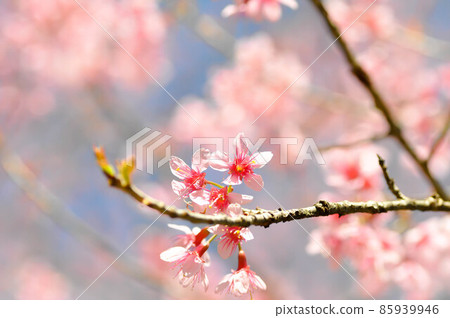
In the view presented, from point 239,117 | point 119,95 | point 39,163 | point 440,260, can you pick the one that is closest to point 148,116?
point 119,95

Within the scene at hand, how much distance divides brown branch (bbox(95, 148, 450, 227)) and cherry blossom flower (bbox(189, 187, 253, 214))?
5 centimetres

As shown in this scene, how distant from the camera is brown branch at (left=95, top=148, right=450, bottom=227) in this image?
64 centimetres

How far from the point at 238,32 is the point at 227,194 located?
2.53 metres

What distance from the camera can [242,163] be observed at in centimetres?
91

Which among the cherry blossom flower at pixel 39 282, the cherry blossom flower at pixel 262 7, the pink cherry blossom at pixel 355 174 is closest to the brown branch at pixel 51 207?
the pink cherry blossom at pixel 355 174

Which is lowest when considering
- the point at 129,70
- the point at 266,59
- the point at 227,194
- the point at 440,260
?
the point at 227,194

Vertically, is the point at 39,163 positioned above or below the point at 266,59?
below

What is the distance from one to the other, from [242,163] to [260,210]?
0.16m

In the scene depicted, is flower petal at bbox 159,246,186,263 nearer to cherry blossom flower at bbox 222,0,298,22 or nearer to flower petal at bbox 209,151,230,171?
flower petal at bbox 209,151,230,171

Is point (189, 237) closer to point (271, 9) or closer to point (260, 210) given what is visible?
point (260, 210)

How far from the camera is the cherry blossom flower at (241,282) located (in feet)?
2.88

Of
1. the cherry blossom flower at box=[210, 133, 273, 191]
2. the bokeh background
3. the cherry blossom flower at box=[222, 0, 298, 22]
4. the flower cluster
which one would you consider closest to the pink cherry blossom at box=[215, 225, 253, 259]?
the flower cluster

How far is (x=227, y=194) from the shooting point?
86 cm

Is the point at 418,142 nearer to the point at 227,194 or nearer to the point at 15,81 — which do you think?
the point at 227,194
